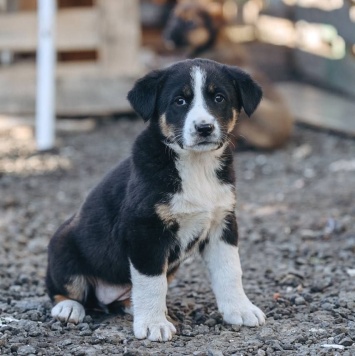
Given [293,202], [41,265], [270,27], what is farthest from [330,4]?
[41,265]

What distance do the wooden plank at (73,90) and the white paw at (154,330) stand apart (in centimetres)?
695

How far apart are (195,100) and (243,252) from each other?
2276 millimetres

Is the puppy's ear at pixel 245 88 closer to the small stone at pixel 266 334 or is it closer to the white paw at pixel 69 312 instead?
the small stone at pixel 266 334

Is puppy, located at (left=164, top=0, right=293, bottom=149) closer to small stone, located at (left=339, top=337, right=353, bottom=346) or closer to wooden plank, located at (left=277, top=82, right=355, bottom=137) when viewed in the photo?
wooden plank, located at (left=277, top=82, right=355, bottom=137)

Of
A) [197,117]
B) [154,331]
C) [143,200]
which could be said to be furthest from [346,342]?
[197,117]

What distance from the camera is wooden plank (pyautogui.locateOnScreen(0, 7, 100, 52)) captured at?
35.9 feet

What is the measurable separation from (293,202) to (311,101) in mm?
4596

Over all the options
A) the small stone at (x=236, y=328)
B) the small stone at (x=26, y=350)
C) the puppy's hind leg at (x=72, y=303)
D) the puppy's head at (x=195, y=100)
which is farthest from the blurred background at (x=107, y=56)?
the small stone at (x=26, y=350)

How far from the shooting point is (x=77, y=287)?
4.92 meters

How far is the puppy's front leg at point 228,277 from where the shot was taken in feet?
15.4

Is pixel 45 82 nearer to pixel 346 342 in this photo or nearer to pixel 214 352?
pixel 214 352

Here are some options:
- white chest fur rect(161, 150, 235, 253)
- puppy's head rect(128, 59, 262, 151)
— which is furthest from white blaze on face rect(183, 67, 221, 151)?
white chest fur rect(161, 150, 235, 253)

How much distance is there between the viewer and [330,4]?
1243 centimetres

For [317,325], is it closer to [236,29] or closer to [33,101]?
[33,101]
